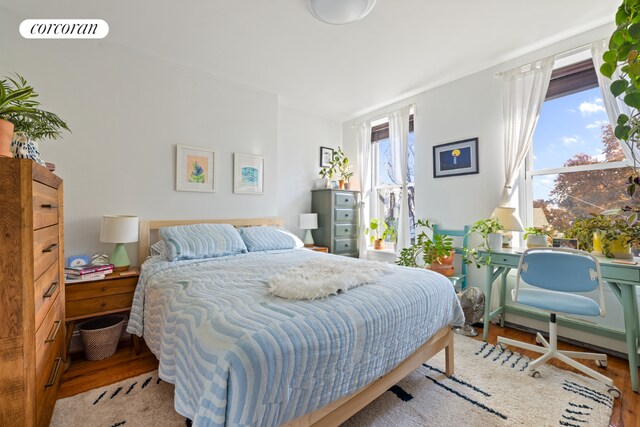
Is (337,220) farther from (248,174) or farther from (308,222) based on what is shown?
(248,174)

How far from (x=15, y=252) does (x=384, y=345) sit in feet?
5.09

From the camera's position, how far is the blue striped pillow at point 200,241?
2.38 metres

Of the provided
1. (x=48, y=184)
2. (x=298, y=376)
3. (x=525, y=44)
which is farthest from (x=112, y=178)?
(x=525, y=44)

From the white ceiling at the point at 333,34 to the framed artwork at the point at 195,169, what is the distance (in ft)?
3.08

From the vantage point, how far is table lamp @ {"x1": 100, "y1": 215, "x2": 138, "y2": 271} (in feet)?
7.48

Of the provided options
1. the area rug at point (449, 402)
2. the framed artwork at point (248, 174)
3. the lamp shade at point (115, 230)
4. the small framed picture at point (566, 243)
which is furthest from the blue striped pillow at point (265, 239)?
the small framed picture at point (566, 243)

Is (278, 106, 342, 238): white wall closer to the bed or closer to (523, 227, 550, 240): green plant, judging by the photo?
the bed

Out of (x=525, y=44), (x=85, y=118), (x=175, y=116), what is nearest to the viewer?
(x=85, y=118)

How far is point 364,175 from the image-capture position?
4.52 m

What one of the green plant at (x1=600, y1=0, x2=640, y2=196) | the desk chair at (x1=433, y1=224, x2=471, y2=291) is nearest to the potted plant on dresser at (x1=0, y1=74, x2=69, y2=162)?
the green plant at (x1=600, y1=0, x2=640, y2=196)

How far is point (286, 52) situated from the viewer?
2.75 meters

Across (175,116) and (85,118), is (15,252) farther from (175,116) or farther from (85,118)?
(175,116)

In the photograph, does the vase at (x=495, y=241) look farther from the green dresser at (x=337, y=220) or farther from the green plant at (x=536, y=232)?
the green dresser at (x=337, y=220)

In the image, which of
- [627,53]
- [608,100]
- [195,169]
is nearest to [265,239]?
[195,169]
